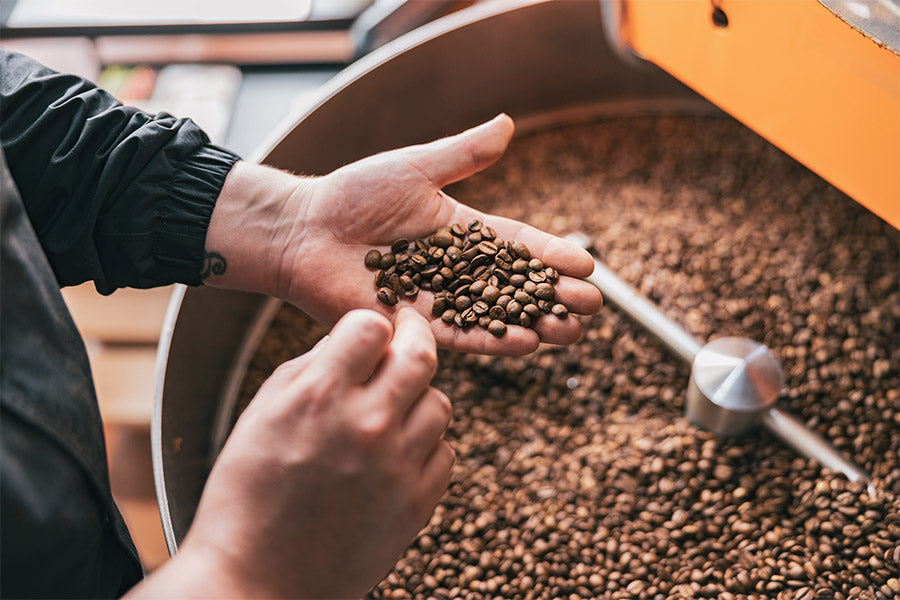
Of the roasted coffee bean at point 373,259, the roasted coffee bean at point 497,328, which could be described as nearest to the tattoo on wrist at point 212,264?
the roasted coffee bean at point 373,259

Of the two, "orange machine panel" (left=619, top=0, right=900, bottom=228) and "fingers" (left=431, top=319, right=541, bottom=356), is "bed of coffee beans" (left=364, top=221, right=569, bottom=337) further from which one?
"orange machine panel" (left=619, top=0, right=900, bottom=228)

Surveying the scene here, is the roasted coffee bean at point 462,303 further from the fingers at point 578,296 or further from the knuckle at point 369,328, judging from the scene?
the knuckle at point 369,328

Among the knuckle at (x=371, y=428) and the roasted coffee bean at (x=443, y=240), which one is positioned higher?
the knuckle at (x=371, y=428)

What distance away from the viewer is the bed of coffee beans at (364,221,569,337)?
1.05 metres

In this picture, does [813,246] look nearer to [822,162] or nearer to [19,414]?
→ [822,162]

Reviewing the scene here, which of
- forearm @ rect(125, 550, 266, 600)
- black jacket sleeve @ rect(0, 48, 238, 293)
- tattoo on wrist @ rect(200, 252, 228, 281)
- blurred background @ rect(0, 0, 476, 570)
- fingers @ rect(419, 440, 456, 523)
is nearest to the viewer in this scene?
forearm @ rect(125, 550, 266, 600)

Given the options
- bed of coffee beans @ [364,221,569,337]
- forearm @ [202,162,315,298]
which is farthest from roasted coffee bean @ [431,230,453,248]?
forearm @ [202,162,315,298]

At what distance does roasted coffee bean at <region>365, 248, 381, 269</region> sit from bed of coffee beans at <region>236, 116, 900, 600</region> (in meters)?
A: 0.37

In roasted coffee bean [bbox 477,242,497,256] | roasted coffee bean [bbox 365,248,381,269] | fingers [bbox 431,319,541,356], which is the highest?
roasted coffee bean [bbox 477,242,497,256]

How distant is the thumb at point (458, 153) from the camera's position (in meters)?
1.12

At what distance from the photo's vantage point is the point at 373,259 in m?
1.11

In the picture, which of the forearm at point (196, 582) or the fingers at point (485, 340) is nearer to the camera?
the forearm at point (196, 582)

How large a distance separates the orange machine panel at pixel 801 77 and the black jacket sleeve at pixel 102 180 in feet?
2.44

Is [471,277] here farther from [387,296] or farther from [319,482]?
[319,482]
